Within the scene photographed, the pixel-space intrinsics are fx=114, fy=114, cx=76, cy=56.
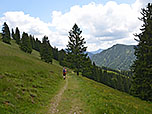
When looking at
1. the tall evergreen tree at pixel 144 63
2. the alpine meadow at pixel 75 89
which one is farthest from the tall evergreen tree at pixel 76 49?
the tall evergreen tree at pixel 144 63

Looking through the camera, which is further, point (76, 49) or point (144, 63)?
point (76, 49)

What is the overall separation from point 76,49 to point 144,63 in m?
20.3

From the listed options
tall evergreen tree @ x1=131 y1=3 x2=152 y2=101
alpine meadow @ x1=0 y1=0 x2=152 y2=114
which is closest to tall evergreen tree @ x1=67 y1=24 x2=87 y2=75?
alpine meadow @ x1=0 y1=0 x2=152 y2=114

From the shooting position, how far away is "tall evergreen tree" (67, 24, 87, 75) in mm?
35156

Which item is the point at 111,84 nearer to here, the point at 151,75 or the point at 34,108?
the point at 151,75

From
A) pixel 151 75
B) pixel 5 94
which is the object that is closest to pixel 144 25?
pixel 151 75

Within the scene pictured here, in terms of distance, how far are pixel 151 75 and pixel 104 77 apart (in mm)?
85186

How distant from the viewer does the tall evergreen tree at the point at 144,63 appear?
18547 millimetres

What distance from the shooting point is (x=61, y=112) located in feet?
28.6

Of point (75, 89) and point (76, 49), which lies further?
point (76, 49)

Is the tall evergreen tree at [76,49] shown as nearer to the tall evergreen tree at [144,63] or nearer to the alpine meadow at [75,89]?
the alpine meadow at [75,89]

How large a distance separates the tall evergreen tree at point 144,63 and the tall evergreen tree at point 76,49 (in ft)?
55.0

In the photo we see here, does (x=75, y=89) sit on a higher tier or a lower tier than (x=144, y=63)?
lower

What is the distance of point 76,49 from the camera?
35312 millimetres
